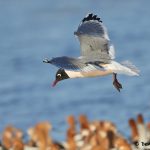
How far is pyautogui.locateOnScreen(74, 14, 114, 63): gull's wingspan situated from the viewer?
14.0ft

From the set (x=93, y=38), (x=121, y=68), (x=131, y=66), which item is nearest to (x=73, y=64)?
(x=121, y=68)

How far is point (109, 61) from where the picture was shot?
4.09 metres

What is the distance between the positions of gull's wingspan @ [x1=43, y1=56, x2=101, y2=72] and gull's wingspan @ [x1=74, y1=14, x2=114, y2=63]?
0.14 meters

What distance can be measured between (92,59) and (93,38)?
0.52m

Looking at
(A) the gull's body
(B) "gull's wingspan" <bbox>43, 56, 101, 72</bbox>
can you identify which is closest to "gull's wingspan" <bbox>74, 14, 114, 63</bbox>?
(A) the gull's body

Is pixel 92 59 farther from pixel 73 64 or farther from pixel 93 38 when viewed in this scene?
pixel 93 38

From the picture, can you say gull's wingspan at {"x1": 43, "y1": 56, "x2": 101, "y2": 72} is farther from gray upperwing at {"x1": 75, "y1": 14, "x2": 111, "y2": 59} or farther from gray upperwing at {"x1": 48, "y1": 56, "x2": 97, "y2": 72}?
gray upperwing at {"x1": 75, "y1": 14, "x2": 111, "y2": 59}

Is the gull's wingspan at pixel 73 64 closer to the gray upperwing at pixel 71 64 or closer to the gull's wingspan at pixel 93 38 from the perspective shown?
the gray upperwing at pixel 71 64

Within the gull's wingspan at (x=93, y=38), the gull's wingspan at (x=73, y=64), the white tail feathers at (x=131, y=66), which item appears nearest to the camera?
the gull's wingspan at (x=73, y=64)

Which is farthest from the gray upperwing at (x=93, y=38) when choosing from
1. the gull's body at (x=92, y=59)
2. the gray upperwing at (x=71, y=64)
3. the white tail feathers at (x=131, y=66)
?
the gray upperwing at (x=71, y=64)

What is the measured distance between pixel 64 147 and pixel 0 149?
2.45ft

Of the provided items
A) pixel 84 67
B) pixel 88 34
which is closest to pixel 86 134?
pixel 88 34

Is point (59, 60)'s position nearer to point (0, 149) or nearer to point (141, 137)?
point (141, 137)

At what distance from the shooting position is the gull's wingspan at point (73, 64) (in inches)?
154
